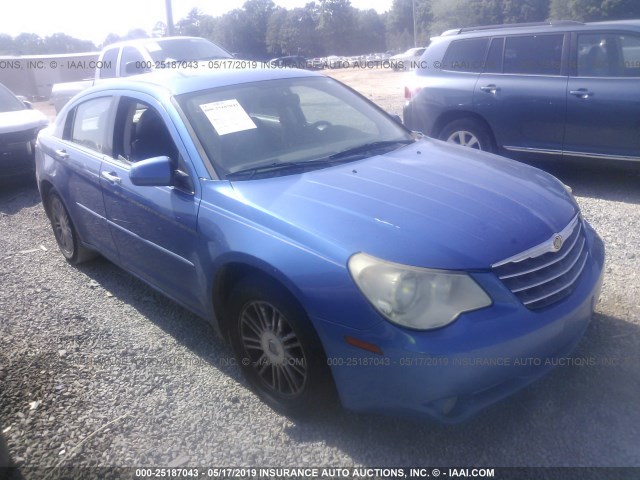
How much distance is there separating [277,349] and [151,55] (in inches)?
343

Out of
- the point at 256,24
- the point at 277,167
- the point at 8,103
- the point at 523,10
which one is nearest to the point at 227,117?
the point at 277,167

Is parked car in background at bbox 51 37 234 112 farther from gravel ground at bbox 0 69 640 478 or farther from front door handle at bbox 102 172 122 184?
gravel ground at bbox 0 69 640 478

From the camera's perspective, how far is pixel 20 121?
26.4ft

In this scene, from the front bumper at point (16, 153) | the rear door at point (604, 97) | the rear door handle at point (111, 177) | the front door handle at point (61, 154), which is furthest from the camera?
the front bumper at point (16, 153)

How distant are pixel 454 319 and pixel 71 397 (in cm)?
219

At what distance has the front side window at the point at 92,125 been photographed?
Answer: 4.23 meters

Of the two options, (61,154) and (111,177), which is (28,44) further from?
(111,177)

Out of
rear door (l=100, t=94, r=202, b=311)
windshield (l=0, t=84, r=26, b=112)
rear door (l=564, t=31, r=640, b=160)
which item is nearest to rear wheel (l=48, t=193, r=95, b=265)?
rear door (l=100, t=94, r=202, b=311)

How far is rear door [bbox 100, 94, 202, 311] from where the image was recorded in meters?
3.29

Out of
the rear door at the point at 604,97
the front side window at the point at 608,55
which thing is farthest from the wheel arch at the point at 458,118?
the front side window at the point at 608,55

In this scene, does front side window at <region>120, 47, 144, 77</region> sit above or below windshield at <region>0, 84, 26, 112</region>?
above

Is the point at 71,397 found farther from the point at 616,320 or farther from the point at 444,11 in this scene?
the point at 444,11

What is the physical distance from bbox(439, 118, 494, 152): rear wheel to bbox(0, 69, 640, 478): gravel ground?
276cm

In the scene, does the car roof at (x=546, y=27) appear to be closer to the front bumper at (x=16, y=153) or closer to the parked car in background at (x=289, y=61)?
the parked car in background at (x=289, y=61)
